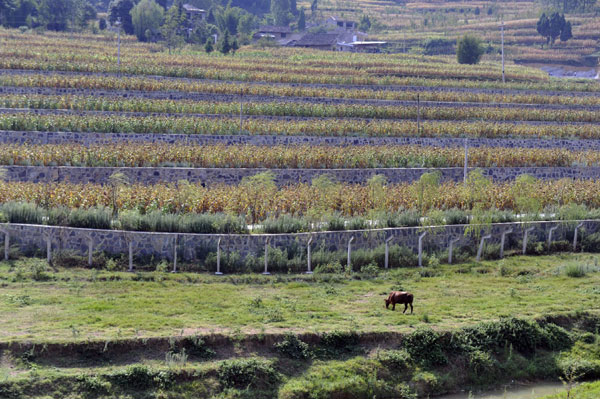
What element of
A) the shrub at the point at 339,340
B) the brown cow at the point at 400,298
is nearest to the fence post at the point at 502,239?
the brown cow at the point at 400,298

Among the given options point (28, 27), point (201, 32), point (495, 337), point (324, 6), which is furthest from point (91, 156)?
point (324, 6)

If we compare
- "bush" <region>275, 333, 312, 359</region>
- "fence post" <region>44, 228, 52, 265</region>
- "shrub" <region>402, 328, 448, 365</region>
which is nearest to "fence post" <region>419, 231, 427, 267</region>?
"shrub" <region>402, 328, 448, 365</region>

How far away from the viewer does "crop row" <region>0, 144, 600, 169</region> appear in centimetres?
2692

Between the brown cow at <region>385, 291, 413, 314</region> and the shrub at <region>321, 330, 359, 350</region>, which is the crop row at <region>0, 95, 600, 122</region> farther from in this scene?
the shrub at <region>321, 330, 359, 350</region>

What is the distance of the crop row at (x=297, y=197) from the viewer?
21.6 m

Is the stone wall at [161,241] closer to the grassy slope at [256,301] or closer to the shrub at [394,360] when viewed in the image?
the grassy slope at [256,301]

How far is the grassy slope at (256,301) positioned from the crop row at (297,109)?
55.8 ft

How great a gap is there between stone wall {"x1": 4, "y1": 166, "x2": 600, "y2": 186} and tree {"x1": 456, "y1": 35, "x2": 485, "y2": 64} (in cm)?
3337

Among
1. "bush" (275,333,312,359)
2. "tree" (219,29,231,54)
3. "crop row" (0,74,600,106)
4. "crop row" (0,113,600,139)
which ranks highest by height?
"tree" (219,29,231,54)

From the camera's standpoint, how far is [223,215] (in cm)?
2069

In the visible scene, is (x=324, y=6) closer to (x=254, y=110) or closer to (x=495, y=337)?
(x=254, y=110)

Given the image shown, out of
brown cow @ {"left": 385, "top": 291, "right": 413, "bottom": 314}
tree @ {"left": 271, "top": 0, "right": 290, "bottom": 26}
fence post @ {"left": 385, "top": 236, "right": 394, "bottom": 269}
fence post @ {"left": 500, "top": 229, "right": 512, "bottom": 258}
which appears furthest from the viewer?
tree @ {"left": 271, "top": 0, "right": 290, "bottom": 26}

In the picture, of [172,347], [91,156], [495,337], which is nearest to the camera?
[172,347]

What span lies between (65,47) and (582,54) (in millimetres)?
55374
